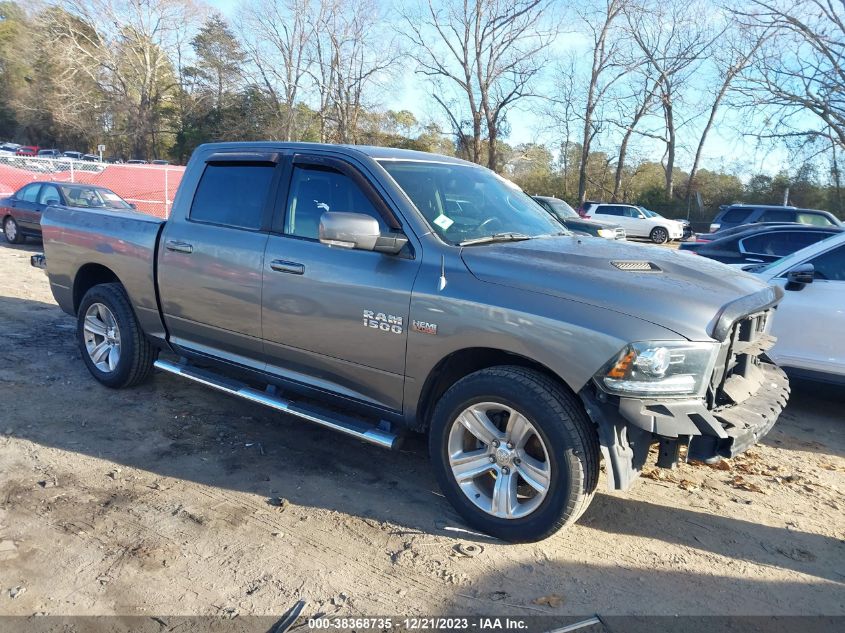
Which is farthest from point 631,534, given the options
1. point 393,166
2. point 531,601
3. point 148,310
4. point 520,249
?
point 148,310

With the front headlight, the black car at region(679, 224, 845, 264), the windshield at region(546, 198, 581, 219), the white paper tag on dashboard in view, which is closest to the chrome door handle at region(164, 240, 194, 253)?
the white paper tag on dashboard

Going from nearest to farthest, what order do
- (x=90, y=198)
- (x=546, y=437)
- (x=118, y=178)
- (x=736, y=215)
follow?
(x=546, y=437) < (x=90, y=198) < (x=736, y=215) < (x=118, y=178)

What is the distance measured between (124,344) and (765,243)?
8.44 m

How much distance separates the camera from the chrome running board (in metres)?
3.70

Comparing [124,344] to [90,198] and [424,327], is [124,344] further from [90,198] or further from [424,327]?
[90,198]

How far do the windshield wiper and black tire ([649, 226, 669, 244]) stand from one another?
1093 inches

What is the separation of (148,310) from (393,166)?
2.33 meters

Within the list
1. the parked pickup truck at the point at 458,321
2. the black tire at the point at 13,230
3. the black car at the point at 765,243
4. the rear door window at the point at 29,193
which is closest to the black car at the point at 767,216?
the black car at the point at 765,243

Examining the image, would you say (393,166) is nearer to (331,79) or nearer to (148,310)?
(148,310)

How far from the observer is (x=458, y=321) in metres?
3.34

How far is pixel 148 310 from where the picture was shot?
499cm

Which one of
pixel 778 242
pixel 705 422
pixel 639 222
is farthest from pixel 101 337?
pixel 639 222

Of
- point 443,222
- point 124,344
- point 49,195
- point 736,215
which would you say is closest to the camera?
point 443,222

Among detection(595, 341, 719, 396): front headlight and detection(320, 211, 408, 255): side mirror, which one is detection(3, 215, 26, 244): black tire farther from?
detection(595, 341, 719, 396): front headlight
